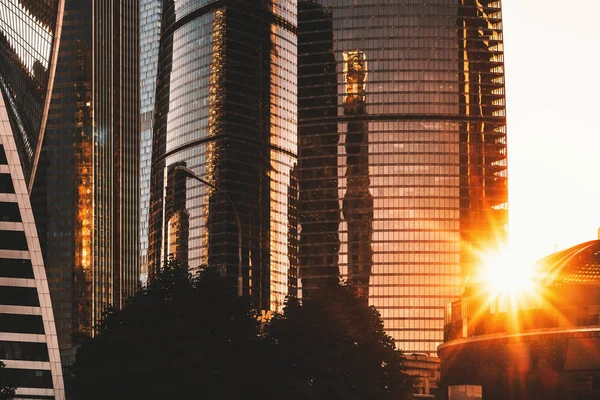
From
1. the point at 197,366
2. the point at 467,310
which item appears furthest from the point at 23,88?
the point at 197,366

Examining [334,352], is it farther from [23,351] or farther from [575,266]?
[23,351]

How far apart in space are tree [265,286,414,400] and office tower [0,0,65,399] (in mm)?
37122

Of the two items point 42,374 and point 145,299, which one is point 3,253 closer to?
point 42,374

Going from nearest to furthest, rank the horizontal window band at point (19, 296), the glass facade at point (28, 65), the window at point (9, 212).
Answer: the window at point (9, 212), the horizontal window band at point (19, 296), the glass facade at point (28, 65)

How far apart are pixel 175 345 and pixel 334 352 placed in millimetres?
15499

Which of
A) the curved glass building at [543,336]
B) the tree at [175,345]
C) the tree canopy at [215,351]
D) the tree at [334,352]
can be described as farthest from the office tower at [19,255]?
the curved glass building at [543,336]

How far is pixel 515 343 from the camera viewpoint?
124500 millimetres

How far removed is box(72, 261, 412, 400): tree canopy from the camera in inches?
Result: 2699

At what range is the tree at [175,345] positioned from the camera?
224 ft

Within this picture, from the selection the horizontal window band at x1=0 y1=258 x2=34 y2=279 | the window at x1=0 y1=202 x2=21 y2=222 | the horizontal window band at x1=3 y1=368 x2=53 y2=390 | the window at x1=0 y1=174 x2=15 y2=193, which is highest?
the window at x1=0 y1=174 x2=15 y2=193

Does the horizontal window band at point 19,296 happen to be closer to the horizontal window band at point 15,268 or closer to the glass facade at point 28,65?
the horizontal window band at point 15,268

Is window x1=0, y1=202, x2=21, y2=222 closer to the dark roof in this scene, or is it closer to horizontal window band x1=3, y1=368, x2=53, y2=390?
horizontal window band x1=3, y1=368, x2=53, y2=390

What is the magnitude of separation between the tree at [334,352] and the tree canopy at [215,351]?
0.28ft

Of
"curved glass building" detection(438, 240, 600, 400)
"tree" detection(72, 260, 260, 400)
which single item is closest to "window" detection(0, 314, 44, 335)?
"tree" detection(72, 260, 260, 400)
